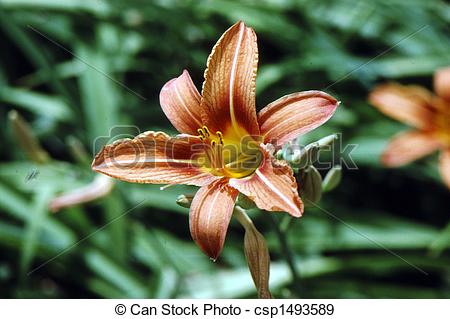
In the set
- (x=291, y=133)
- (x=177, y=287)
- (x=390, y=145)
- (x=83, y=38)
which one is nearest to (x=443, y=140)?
(x=390, y=145)

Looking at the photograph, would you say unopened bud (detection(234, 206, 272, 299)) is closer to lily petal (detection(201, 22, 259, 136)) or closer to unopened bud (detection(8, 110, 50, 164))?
lily petal (detection(201, 22, 259, 136))

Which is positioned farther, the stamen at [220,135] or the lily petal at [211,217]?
the stamen at [220,135]

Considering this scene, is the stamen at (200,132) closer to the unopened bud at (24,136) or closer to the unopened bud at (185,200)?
the unopened bud at (185,200)

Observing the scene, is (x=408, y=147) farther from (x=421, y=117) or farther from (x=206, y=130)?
(x=206, y=130)

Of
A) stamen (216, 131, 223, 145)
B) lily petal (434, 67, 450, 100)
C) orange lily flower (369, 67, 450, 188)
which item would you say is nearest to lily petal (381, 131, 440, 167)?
orange lily flower (369, 67, 450, 188)

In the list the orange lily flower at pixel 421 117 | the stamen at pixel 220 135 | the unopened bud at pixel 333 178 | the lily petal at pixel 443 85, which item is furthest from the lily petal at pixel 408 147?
the stamen at pixel 220 135

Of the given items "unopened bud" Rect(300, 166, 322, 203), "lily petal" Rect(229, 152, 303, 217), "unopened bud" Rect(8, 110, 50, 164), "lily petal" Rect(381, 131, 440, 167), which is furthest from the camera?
"lily petal" Rect(381, 131, 440, 167)
